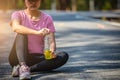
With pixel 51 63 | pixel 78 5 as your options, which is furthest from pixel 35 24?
pixel 78 5

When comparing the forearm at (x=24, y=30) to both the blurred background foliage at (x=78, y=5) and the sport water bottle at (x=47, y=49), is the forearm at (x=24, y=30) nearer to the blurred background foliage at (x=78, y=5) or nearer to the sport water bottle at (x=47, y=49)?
the sport water bottle at (x=47, y=49)

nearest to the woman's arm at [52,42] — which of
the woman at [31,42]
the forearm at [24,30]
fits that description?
the woman at [31,42]

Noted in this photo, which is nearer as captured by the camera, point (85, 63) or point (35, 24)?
point (35, 24)

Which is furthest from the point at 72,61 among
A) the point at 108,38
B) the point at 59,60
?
the point at 108,38

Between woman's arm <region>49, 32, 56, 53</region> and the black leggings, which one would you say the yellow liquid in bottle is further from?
the black leggings

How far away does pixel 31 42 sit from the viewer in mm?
8086

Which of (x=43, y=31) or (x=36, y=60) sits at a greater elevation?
(x=43, y=31)

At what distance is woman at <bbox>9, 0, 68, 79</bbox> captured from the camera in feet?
25.5

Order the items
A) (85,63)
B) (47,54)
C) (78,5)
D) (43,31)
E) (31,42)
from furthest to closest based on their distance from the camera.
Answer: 1. (78,5)
2. (85,63)
3. (31,42)
4. (47,54)
5. (43,31)

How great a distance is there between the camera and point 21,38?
7.80 meters

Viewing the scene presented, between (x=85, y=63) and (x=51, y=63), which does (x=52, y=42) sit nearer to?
(x=51, y=63)

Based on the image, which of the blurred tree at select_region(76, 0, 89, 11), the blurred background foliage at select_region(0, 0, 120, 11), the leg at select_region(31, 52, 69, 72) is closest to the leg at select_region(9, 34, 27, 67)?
the leg at select_region(31, 52, 69, 72)

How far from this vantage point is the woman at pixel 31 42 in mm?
7777

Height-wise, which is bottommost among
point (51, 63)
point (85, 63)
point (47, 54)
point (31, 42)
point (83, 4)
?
point (83, 4)
